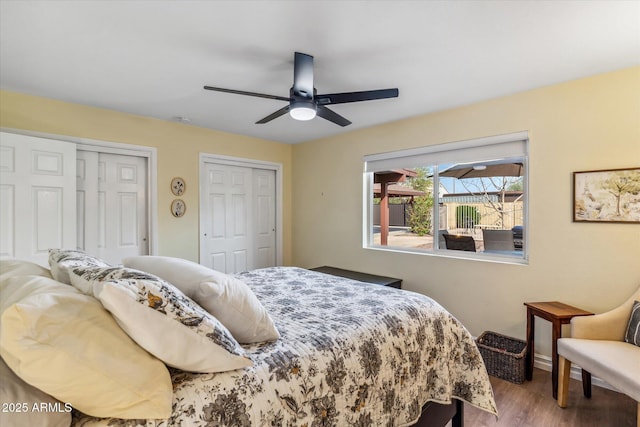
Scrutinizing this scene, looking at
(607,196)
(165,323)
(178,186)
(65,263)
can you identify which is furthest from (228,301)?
(178,186)

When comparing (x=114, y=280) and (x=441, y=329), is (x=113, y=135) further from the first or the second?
(x=441, y=329)

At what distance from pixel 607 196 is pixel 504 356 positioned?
1.45 meters

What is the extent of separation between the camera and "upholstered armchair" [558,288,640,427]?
5.61 ft

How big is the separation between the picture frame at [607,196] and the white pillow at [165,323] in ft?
8.94

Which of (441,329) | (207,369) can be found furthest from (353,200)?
(207,369)

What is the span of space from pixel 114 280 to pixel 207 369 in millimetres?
406

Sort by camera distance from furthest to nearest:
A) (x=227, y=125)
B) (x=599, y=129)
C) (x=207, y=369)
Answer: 1. (x=227, y=125)
2. (x=599, y=129)
3. (x=207, y=369)

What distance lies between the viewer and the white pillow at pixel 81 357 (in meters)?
0.72

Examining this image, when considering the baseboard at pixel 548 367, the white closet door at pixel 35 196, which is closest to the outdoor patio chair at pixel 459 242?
the baseboard at pixel 548 367

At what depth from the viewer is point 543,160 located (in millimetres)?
2572

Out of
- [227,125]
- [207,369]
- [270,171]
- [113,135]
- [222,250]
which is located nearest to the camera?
[207,369]

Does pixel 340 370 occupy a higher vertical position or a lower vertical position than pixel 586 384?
higher

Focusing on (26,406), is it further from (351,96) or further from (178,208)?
(178,208)

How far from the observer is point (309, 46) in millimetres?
1956
